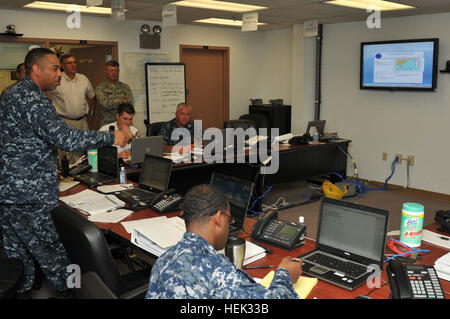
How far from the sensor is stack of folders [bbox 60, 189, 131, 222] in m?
2.82

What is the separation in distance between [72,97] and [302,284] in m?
4.68

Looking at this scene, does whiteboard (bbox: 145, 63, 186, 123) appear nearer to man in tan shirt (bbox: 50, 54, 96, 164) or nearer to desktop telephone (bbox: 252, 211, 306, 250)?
man in tan shirt (bbox: 50, 54, 96, 164)

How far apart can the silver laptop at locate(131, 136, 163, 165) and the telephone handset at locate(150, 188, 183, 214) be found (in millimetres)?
1220

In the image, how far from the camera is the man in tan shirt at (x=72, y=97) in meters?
5.60

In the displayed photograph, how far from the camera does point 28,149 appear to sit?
9.17 ft

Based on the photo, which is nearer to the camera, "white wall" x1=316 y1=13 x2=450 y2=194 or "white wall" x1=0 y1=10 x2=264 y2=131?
"white wall" x1=0 y1=10 x2=264 y2=131

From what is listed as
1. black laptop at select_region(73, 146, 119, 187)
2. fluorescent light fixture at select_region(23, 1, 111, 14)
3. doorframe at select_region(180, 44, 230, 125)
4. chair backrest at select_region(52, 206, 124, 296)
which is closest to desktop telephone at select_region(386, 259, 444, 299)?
chair backrest at select_region(52, 206, 124, 296)

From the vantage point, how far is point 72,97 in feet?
18.7

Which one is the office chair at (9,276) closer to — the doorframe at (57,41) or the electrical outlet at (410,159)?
the doorframe at (57,41)

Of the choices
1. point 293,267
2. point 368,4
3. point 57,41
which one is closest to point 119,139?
point 293,267
